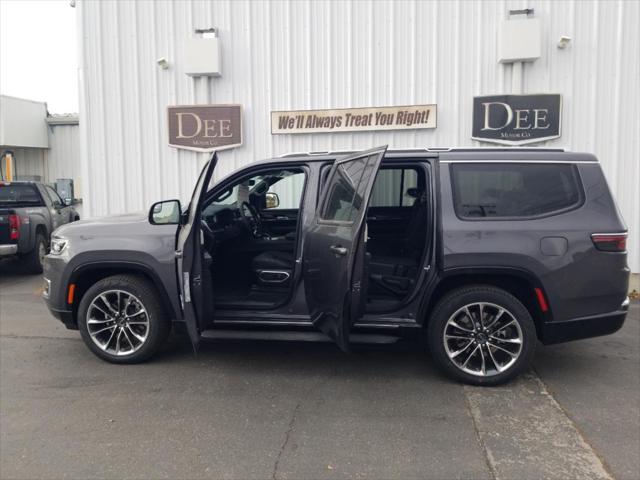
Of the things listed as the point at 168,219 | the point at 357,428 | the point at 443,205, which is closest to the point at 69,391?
the point at 168,219

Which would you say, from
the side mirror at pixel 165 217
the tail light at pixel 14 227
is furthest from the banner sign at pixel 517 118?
the tail light at pixel 14 227

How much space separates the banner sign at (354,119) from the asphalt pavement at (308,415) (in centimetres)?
405

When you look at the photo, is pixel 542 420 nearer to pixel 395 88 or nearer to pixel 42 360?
pixel 42 360

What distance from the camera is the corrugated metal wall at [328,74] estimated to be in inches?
336

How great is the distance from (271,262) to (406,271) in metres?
1.24

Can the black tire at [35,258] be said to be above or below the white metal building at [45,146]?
below

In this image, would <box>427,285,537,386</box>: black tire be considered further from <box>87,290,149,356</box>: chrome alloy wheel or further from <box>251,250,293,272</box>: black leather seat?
<box>87,290,149,356</box>: chrome alloy wheel

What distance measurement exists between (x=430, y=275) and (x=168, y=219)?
2293mm

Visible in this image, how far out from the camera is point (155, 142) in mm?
9445

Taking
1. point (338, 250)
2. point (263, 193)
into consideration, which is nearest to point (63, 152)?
point (263, 193)

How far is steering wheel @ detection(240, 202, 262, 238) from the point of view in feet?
20.3

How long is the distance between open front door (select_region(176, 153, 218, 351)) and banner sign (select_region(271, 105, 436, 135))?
4637 millimetres

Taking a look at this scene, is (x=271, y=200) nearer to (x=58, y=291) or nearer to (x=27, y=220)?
(x=58, y=291)

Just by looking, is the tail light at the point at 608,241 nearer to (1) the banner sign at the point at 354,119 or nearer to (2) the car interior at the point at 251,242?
(2) the car interior at the point at 251,242
